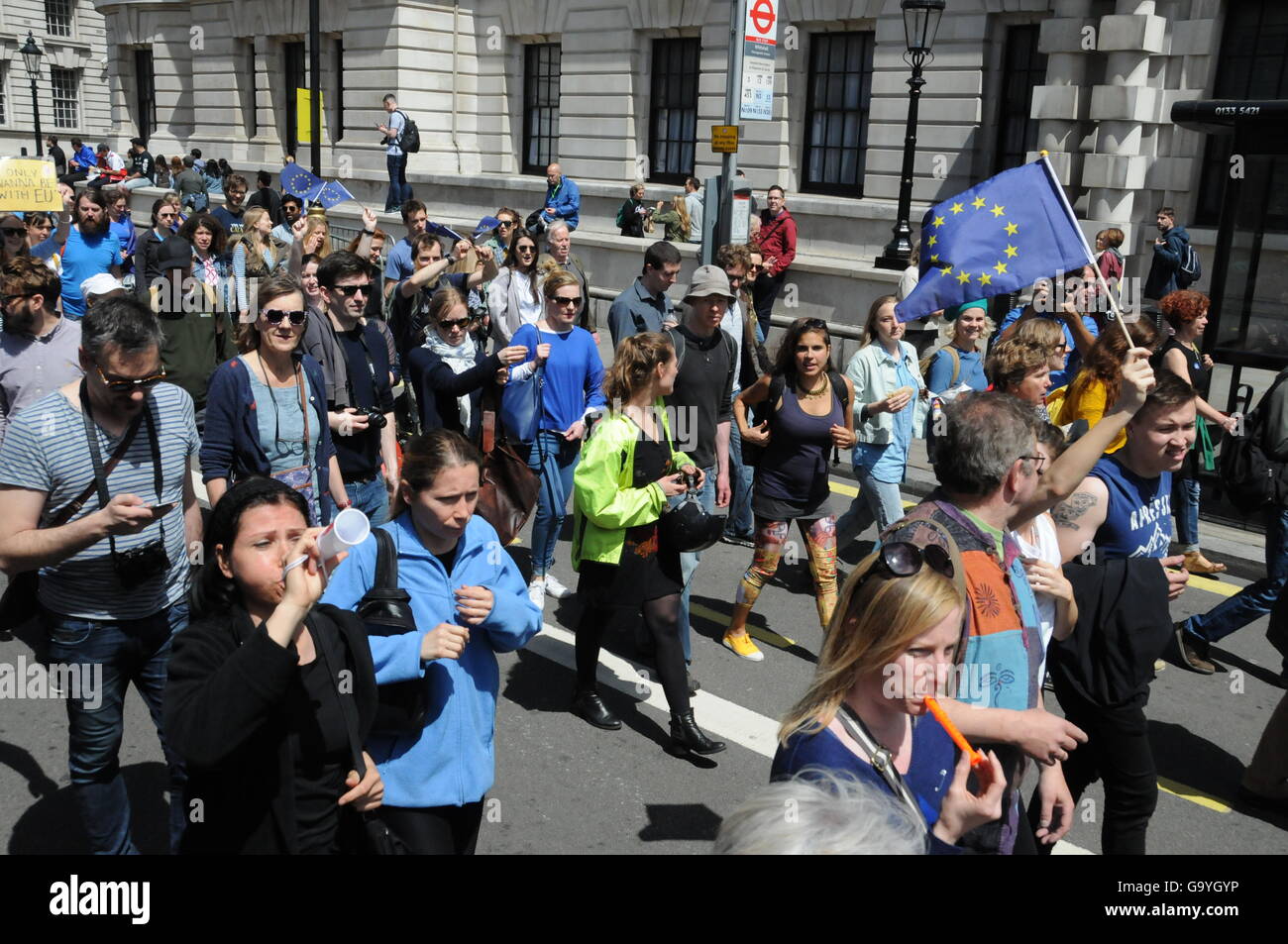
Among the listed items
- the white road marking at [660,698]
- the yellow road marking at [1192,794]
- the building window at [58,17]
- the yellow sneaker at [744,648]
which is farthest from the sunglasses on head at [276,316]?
the building window at [58,17]

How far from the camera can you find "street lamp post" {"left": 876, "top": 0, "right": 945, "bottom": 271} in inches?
590

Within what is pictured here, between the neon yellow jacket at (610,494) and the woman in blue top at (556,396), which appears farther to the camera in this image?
the woman in blue top at (556,396)

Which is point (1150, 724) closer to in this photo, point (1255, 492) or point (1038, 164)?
point (1255, 492)

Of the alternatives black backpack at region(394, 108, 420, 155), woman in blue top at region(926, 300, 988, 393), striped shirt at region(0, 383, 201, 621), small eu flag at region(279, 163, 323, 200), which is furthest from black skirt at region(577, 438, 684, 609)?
black backpack at region(394, 108, 420, 155)

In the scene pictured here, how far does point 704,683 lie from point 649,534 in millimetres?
1205

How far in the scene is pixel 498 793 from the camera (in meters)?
4.73

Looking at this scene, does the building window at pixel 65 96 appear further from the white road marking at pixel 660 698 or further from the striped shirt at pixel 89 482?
the striped shirt at pixel 89 482

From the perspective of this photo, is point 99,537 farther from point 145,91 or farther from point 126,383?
point 145,91

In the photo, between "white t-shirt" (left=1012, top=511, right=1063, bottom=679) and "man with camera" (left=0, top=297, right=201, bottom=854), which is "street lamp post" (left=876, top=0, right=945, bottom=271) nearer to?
"white t-shirt" (left=1012, top=511, right=1063, bottom=679)

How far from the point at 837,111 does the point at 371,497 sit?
661 inches

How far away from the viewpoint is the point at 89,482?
12.0ft

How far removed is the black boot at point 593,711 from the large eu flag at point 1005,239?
230 centimetres

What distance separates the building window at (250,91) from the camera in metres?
31.8

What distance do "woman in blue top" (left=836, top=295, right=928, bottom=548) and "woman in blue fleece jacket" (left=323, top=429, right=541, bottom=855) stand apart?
3.67m
